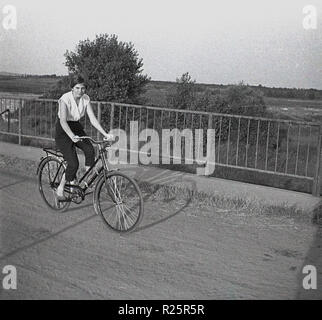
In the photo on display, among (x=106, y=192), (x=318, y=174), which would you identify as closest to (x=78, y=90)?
(x=106, y=192)

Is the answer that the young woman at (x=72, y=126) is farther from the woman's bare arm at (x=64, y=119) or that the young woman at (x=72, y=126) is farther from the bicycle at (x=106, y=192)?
the bicycle at (x=106, y=192)

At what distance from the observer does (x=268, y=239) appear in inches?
259

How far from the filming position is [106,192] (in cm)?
677

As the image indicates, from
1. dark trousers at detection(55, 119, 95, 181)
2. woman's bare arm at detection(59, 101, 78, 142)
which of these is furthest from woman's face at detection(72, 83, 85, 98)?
dark trousers at detection(55, 119, 95, 181)

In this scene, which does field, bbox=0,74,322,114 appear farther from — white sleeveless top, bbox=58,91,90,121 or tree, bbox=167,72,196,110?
white sleeveless top, bbox=58,91,90,121

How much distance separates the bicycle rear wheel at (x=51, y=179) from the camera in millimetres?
7562

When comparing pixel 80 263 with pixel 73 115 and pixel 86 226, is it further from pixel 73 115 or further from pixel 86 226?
pixel 73 115

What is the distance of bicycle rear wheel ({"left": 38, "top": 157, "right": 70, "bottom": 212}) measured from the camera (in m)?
7.56

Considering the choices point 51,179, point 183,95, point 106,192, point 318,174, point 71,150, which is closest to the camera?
point 106,192

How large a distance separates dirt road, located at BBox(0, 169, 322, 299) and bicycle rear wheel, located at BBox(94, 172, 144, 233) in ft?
0.54

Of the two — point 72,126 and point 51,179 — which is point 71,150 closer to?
point 72,126

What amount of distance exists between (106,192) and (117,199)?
231mm

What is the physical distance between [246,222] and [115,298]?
3.24m

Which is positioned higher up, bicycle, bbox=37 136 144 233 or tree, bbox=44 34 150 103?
tree, bbox=44 34 150 103
